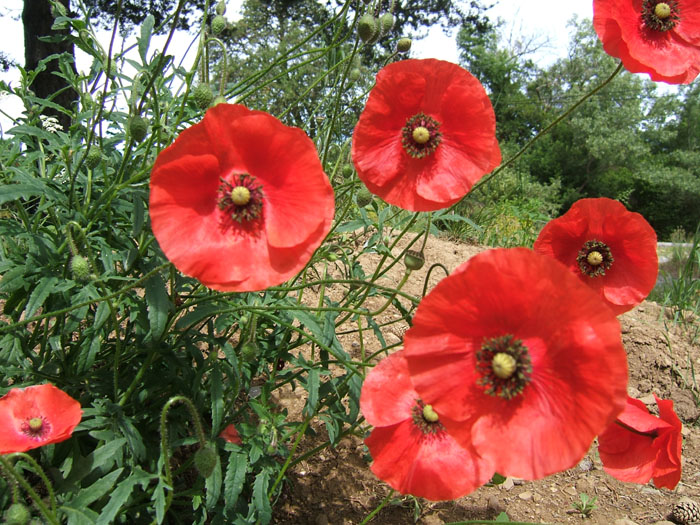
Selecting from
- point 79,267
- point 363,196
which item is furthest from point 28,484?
point 363,196

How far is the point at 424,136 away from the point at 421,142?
0.08 ft

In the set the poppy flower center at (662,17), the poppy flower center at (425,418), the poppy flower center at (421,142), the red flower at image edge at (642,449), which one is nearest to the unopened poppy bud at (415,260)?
the poppy flower center at (421,142)

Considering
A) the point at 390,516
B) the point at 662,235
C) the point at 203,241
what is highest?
the point at 662,235

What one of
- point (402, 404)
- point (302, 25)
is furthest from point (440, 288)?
point (302, 25)

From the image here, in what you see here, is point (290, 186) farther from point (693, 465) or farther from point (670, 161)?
point (670, 161)

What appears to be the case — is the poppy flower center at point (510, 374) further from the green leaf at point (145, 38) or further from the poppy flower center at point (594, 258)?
the green leaf at point (145, 38)

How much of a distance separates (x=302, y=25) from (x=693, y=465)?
50.3ft

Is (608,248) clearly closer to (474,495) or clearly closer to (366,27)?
(366,27)

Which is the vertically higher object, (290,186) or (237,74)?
(237,74)

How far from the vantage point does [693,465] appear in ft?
9.37

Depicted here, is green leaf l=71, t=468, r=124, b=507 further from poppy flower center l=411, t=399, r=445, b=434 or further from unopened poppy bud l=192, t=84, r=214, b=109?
unopened poppy bud l=192, t=84, r=214, b=109

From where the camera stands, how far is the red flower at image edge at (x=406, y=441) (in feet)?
3.87

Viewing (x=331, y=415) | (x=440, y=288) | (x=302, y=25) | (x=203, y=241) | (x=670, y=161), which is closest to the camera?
(x=440, y=288)

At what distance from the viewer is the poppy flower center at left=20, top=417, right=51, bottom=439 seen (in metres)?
1.37
